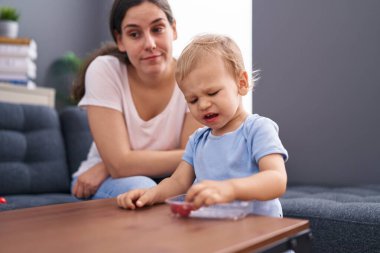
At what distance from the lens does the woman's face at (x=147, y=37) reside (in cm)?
147

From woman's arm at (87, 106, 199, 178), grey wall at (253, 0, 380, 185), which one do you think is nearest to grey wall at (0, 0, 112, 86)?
grey wall at (253, 0, 380, 185)

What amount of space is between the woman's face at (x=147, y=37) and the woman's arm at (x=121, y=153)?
7.7 inches

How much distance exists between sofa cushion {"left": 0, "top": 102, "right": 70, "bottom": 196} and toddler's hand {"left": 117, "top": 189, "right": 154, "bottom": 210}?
3.88 feet

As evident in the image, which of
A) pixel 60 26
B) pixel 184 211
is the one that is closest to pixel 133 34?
pixel 184 211

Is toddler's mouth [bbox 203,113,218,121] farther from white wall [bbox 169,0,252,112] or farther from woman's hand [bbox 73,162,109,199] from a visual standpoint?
white wall [bbox 169,0,252,112]

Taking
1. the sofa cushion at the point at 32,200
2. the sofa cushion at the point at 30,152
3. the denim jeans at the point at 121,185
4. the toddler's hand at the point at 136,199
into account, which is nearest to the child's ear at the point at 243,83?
the toddler's hand at the point at 136,199

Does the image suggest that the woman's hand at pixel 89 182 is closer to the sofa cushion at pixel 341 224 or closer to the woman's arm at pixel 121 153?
the woman's arm at pixel 121 153

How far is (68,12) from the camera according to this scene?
371 centimetres

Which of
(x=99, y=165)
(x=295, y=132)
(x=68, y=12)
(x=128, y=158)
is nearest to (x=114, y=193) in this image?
(x=128, y=158)

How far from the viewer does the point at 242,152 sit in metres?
0.99

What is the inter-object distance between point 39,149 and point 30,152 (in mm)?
42

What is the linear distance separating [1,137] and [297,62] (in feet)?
5.13

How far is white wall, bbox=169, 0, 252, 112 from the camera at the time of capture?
2.74 m

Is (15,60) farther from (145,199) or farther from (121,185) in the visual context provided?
(145,199)
